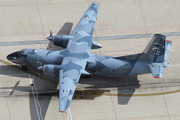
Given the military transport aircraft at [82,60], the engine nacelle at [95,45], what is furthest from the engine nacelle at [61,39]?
the engine nacelle at [95,45]

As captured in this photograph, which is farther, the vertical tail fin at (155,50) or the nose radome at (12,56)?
the nose radome at (12,56)

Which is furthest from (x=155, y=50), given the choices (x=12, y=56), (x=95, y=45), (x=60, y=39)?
(x=12, y=56)

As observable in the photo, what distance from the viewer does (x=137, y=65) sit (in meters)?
36.9

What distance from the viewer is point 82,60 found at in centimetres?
3694

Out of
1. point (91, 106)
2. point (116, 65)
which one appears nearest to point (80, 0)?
point (116, 65)

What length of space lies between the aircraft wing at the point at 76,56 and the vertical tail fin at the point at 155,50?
335 inches

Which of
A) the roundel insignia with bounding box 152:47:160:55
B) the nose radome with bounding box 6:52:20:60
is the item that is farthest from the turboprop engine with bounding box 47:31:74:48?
the roundel insignia with bounding box 152:47:160:55

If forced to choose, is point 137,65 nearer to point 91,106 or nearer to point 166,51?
point 166,51

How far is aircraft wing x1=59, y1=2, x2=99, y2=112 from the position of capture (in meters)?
33.2

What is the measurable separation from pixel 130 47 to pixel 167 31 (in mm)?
7422

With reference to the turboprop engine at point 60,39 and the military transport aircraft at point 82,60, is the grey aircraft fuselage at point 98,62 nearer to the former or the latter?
the military transport aircraft at point 82,60

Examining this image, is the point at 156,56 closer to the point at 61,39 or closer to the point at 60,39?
the point at 61,39

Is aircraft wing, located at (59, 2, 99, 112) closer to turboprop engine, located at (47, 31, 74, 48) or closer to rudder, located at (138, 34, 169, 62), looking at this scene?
turboprop engine, located at (47, 31, 74, 48)

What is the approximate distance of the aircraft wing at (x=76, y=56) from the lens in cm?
3316
